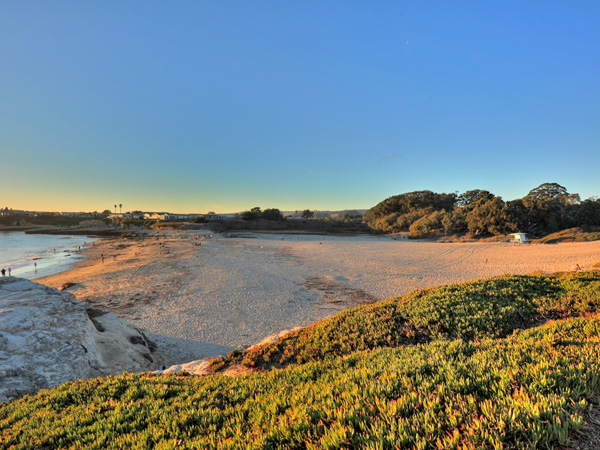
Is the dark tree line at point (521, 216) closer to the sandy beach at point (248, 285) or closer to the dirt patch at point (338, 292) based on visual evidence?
the sandy beach at point (248, 285)

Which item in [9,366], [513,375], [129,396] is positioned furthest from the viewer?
[9,366]

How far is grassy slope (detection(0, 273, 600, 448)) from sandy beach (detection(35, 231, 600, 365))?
20.4ft

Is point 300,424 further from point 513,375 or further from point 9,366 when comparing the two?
point 9,366

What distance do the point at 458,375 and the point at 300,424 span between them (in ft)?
7.31

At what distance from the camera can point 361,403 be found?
3.00 m

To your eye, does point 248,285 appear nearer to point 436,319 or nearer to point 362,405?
point 436,319

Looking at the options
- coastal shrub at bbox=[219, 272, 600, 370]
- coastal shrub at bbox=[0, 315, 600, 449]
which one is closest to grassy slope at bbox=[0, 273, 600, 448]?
coastal shrub at bbox=[0, 315, 600, 449]

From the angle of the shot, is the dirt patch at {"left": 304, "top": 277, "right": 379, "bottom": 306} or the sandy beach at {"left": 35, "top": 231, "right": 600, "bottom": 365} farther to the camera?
the dirt patch at {"left": 304, "top": 277, "right": 379, "bottom": 306}

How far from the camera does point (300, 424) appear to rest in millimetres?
2775

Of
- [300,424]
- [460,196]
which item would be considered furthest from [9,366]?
[460,196]

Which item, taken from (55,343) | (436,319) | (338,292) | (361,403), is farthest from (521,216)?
(55,343)

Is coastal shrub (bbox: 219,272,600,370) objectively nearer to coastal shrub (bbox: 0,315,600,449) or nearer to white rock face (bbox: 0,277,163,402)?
coastal shrub (bbox: 0,315,600,449)

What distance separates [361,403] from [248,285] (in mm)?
17360

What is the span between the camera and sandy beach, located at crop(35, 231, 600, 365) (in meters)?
12.4
